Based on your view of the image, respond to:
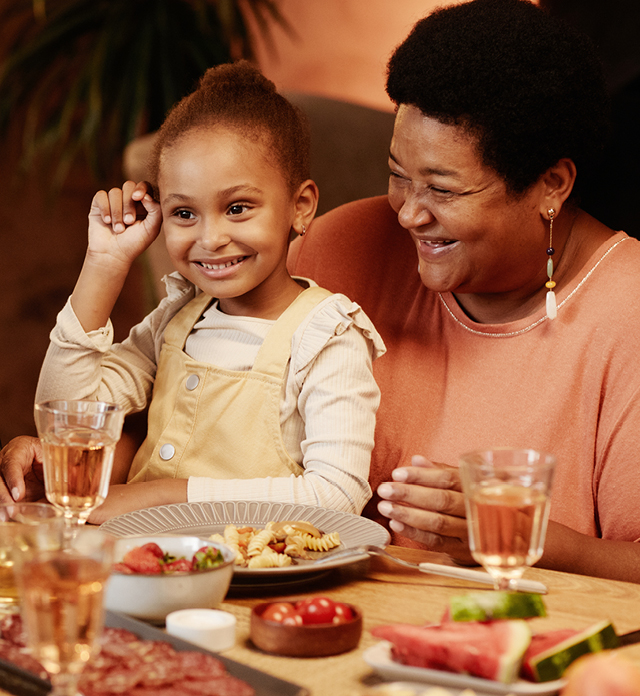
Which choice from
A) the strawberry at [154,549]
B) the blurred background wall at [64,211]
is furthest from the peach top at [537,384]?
the blurred background wall at [64,211]

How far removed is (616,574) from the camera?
4.25 feet

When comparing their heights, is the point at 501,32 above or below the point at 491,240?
above

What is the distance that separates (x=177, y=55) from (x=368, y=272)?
2408mm

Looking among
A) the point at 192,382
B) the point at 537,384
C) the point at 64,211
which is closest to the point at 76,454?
the point at 192,382

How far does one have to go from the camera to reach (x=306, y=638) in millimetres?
830

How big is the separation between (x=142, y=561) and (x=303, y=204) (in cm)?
91

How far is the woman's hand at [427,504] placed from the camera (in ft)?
3.69

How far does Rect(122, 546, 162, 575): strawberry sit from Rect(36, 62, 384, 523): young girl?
43 centimetres

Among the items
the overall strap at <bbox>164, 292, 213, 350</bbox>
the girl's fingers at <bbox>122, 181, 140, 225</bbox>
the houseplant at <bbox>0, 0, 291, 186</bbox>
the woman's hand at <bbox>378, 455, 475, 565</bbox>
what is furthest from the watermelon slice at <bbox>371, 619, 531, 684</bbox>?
the houseplant at <bbox>0, 0, 291, 186</bbox>

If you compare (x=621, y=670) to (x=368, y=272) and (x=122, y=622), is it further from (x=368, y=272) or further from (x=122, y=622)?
(x=368, y=272)

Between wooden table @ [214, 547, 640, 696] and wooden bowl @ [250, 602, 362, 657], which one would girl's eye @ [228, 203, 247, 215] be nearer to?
wooden table @ [214, 547, 640, 696]

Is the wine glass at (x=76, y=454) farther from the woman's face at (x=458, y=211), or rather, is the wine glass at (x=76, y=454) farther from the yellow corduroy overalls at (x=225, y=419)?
the woman's face at (x=458, y=211)

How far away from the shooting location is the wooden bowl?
2.72 feet

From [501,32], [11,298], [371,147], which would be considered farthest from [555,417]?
[11,298]
